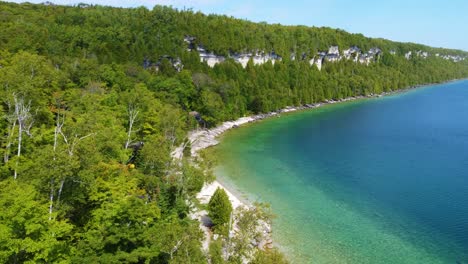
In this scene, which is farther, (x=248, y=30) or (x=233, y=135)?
(x=248, y=30)

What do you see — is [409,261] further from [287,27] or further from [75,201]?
[287,27]

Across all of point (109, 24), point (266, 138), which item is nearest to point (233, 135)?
point (266, 138)

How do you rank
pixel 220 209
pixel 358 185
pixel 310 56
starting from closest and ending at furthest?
pixel 220 209
pixel 358 185
pixel 310 56

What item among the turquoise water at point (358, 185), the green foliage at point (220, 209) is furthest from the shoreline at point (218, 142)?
the turquoise water at point (358, 185)

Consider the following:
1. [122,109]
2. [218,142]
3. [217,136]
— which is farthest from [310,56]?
[122,109]

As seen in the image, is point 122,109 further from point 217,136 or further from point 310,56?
point 310,56

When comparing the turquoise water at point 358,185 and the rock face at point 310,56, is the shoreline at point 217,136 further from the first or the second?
the rock face at point 310,56
